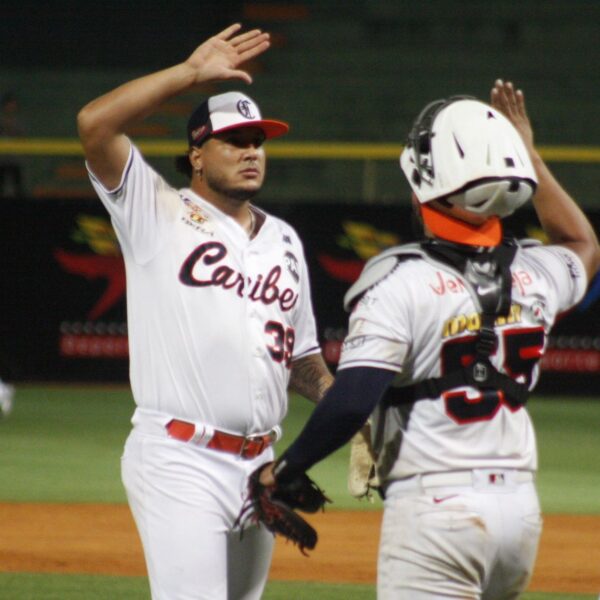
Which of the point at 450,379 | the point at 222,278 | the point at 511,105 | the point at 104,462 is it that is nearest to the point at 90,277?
the point at 104,462

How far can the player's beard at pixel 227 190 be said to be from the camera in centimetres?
412

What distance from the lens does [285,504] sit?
3104 mm

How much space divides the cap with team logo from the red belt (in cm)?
92

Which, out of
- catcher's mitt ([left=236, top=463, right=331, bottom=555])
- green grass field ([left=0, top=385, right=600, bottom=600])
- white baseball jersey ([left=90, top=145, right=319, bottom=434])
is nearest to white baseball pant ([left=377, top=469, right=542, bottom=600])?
catcher's mitt ([left=236, top=463, right=331, bottom=555])

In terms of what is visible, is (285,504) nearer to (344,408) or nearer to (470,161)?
(344,408)

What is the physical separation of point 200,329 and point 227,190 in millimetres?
486

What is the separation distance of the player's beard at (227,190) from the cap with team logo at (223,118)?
0.13m

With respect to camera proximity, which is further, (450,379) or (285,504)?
(285,504)

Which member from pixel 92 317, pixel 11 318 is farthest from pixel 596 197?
pixel 11 318

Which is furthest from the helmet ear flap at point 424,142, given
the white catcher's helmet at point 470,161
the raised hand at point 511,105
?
the raised hand at point 511,105

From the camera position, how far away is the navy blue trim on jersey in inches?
110

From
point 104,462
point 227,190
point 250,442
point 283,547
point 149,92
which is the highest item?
point 149,92

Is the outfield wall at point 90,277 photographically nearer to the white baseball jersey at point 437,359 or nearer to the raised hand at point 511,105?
the raised hand at point 511,105

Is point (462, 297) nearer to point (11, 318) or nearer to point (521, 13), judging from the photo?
point (11, 318)
